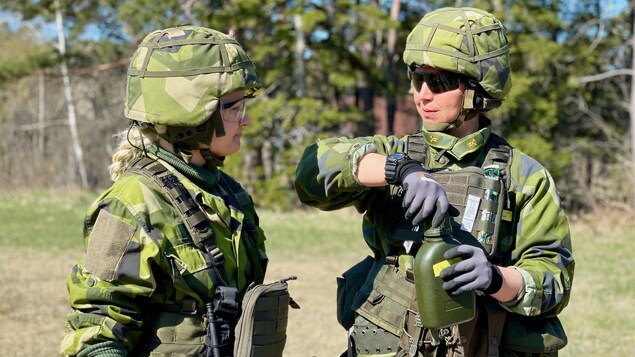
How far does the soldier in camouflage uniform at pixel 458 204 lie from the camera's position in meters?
2.82

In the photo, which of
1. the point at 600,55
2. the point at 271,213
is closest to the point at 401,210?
the point at 271,213

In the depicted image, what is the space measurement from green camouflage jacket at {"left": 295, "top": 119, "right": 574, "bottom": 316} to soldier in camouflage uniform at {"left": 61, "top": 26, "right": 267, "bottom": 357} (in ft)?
0.98

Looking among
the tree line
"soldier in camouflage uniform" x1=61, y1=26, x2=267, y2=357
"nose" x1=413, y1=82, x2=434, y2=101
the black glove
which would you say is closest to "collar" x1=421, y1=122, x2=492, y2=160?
"nose" x1=413, y1=82, x2=434, y2=101

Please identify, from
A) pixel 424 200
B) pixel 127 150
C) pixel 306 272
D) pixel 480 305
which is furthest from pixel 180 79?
pixel 306 272

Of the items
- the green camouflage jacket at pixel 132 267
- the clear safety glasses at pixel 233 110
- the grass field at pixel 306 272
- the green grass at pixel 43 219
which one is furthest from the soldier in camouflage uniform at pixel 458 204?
the green grass at pixel 43 219

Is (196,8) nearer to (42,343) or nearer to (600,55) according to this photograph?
(600,55)

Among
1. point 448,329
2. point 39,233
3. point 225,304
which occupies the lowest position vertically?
point 39,233

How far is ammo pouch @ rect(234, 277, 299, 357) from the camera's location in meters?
2.61

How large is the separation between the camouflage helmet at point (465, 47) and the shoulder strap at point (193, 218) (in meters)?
0.98

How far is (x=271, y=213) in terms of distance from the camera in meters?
19.2

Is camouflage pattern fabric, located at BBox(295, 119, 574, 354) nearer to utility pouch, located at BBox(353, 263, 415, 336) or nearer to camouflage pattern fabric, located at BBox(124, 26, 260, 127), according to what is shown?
utility pouch, located at BBox(353, 263, 415, 336)

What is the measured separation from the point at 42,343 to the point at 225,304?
18.5 feet

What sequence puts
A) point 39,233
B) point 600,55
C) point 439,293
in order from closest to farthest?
1. point 439,293
2. point 39,233
3. point 600,55

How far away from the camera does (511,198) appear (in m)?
2.93
